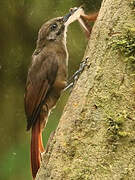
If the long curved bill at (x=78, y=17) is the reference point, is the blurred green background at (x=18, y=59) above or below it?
below

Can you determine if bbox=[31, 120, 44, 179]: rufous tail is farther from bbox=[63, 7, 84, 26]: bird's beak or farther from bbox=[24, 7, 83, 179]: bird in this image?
bbox=[63, 7, 84, 26]: bird's beak

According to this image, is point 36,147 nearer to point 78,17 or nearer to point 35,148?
point 35,148

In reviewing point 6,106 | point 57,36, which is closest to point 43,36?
point 57,36

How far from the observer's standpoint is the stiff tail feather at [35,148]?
9.12 ft

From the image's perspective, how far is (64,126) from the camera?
2.05 metres

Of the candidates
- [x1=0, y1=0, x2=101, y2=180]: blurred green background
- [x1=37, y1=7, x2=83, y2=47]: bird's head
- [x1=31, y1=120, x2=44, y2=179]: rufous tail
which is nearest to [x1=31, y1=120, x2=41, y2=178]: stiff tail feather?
[x1=31, y1=120, x2=44, y2=179]: rufous tail

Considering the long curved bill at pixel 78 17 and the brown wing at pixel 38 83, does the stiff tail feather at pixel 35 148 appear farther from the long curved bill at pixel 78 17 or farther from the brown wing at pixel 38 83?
the long curved bill at pixel 78 17

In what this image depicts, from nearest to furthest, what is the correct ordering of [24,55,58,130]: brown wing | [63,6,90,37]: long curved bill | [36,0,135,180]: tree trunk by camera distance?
[36,0,135,180]: tree trunk
[63,6,90,37]: long curved bill
[24,55,58,130]: brown wing

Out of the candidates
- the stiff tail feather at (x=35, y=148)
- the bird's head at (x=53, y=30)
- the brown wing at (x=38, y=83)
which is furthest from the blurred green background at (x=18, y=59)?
the stiff tail feather at (x=35, y=148)

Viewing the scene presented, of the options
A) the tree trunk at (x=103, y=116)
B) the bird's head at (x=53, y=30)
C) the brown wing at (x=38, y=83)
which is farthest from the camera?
the bird's head at (x=53, y=30)

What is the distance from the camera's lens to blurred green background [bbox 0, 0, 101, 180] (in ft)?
11.5

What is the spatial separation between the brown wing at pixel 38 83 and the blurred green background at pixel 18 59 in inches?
13.2

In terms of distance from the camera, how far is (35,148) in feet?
9.39

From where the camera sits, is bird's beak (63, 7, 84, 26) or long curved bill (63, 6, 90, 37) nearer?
long curved bill (63, 6, 90, 37)
